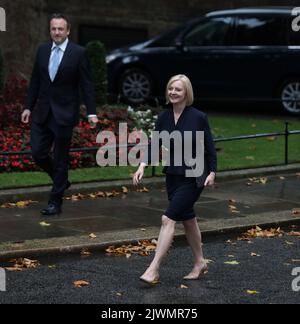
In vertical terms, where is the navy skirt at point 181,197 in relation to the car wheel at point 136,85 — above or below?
below

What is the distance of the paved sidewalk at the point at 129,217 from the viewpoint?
354 inches

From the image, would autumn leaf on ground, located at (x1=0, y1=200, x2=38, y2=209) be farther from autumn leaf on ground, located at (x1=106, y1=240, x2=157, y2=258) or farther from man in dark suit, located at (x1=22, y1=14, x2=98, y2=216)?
autumn leaf on ground, located at (x1=106, y1=240, x2=157, y2=258)

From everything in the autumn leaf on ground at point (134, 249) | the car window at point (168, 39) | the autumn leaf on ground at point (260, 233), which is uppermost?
the car window at point (168, 39)

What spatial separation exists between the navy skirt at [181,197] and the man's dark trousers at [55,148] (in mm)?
2549

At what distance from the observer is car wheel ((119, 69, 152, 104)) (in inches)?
758

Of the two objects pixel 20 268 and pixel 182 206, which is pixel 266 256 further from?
pixel 20 268

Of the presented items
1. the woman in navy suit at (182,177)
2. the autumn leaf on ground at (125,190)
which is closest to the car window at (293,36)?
the autumn leaf on ground at (125,190)

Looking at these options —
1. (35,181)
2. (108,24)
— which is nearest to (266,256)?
(35,181)

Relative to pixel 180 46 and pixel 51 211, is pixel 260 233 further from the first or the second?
pixel 180 46

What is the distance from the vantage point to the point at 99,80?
17.3m

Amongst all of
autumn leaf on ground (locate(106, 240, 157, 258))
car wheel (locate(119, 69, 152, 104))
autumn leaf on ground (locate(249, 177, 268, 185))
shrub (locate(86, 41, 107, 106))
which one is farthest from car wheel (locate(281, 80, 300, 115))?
autumn leaf on ground (locate(106, 240, 157, 258))

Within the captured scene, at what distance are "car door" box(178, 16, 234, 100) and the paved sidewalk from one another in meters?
6.63

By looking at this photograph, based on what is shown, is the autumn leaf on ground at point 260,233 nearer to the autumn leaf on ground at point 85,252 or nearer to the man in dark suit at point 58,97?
the autumn leaf on ground at point 85,252
